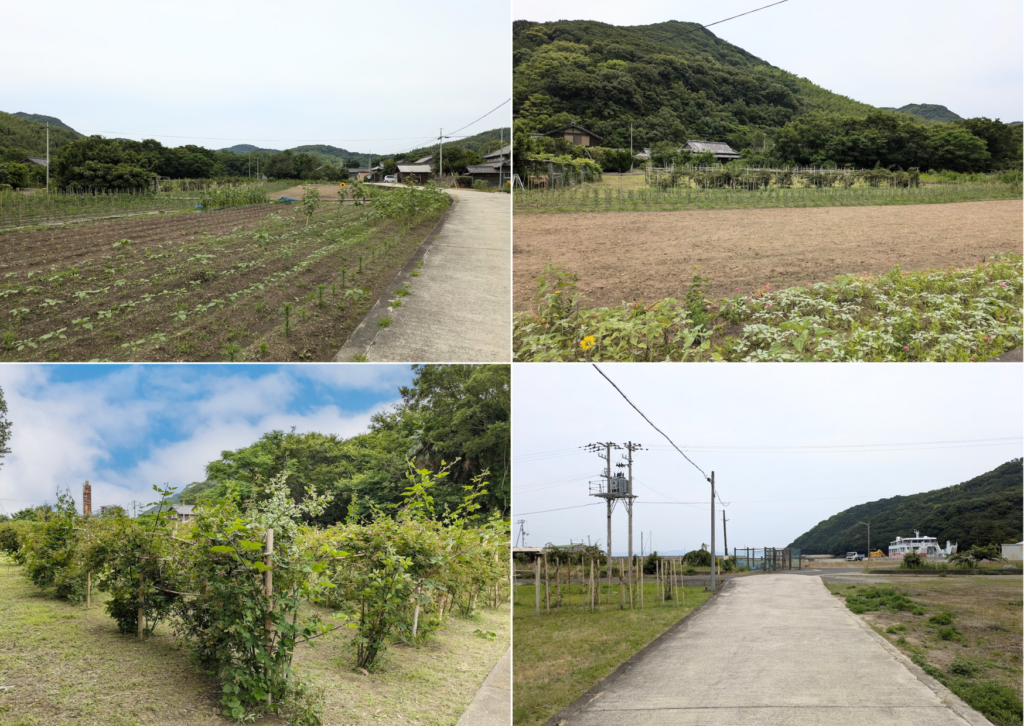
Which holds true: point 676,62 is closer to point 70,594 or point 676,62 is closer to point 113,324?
point 113,324

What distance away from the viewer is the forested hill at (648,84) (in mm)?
7527

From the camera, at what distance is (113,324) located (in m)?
5.41

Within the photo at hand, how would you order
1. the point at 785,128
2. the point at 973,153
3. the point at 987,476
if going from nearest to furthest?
the point at 987,476 < the point at 785,128 < the point at 973,153

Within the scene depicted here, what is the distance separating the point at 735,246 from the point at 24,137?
79.3ft

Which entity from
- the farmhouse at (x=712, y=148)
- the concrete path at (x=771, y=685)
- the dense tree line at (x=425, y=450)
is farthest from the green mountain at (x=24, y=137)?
the concrete path at (x=771, y=685)

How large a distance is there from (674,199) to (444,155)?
30.1m

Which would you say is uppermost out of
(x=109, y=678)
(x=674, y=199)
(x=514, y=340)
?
(x=674, y=199)

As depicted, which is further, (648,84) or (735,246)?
(735,246)

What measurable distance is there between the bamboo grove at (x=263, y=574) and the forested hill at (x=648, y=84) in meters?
5.57

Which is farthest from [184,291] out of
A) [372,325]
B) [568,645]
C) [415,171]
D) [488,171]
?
[415,171]

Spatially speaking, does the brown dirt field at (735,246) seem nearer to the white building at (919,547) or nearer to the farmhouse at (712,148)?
the farmhouse at (712,148)

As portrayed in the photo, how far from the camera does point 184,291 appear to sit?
21.8 feet

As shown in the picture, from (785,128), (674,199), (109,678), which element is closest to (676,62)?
(785,128)

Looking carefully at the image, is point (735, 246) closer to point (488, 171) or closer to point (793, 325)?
point (793, 325)
